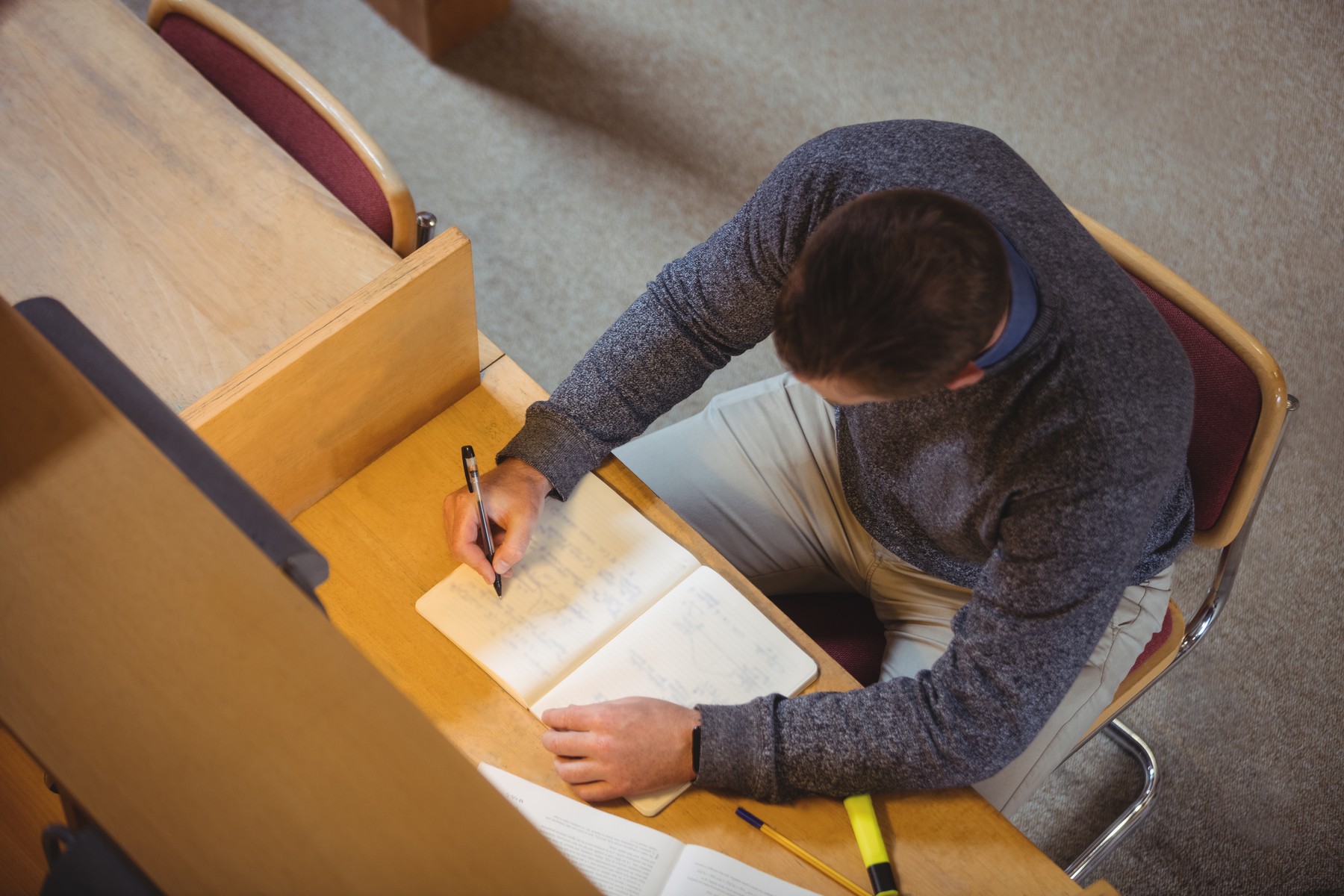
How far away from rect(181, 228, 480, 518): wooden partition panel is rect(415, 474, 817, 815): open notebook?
0.19 meters

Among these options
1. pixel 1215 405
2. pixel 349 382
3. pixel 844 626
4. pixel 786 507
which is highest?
pixel 1215 405

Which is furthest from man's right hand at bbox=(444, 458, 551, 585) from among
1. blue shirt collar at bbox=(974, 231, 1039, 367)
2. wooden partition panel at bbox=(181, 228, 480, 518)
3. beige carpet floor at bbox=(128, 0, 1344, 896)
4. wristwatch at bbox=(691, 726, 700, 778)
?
beige carpet floor at bbox=(128, 0, 1344, 896)

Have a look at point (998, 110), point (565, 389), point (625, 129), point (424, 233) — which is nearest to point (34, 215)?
point (424, 233)

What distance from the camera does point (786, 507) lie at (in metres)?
1.42

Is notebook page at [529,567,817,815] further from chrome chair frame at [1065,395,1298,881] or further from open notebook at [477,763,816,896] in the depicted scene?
chrome chair frame at [1065,395,1298,881]

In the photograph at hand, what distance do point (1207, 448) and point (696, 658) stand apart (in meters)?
0.66

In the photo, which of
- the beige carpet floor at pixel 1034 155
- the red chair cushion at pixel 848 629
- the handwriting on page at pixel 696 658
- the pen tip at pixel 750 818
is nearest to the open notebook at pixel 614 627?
the handwriting on page at pixel 696 658

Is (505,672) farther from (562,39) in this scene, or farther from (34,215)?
(562,39)

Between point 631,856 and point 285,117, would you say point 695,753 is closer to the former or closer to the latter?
point 631,856

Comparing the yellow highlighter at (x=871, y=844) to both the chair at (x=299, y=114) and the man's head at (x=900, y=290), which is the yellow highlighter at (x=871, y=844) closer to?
the man's head at (x=900, y=290)

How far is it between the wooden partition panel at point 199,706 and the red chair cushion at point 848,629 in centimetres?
85

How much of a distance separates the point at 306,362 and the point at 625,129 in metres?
1.69

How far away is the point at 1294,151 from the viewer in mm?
2605

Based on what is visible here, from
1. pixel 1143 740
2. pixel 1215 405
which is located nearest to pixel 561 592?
pixel 1215 405
